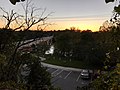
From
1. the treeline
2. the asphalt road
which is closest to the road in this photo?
the asphalt road

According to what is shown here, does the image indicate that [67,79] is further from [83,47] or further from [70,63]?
[70,63]

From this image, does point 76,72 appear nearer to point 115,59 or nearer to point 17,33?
point 17,33

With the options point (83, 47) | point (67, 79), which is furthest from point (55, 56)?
point (67, 79)

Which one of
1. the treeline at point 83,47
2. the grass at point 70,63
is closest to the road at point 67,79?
the grass at point 70,63

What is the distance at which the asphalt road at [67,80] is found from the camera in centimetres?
2518

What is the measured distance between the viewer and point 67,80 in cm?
2822

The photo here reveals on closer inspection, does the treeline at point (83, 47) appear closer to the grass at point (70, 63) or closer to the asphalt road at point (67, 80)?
the grass at point (70, 63)

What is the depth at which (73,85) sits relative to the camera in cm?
2561

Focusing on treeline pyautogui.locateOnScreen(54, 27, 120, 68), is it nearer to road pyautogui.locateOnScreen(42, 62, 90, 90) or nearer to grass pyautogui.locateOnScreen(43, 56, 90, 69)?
grass pyautogui.locateOnScreen(43, 56, 90, 69)

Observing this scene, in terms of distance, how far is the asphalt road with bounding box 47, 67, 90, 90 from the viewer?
82.6 ft

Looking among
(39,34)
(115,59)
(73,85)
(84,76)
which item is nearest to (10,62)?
(39,34)

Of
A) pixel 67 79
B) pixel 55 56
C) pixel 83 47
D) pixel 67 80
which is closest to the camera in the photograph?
pixel 67 80

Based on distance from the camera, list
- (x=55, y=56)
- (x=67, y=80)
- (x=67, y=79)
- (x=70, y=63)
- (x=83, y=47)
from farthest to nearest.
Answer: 1. (x=55, y=56)
2. (x=70, y=63)
3. (x=83, y=47)
4. (x=67, y=79)
5. (x=67, y=80)

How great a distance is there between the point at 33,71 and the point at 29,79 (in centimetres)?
54
